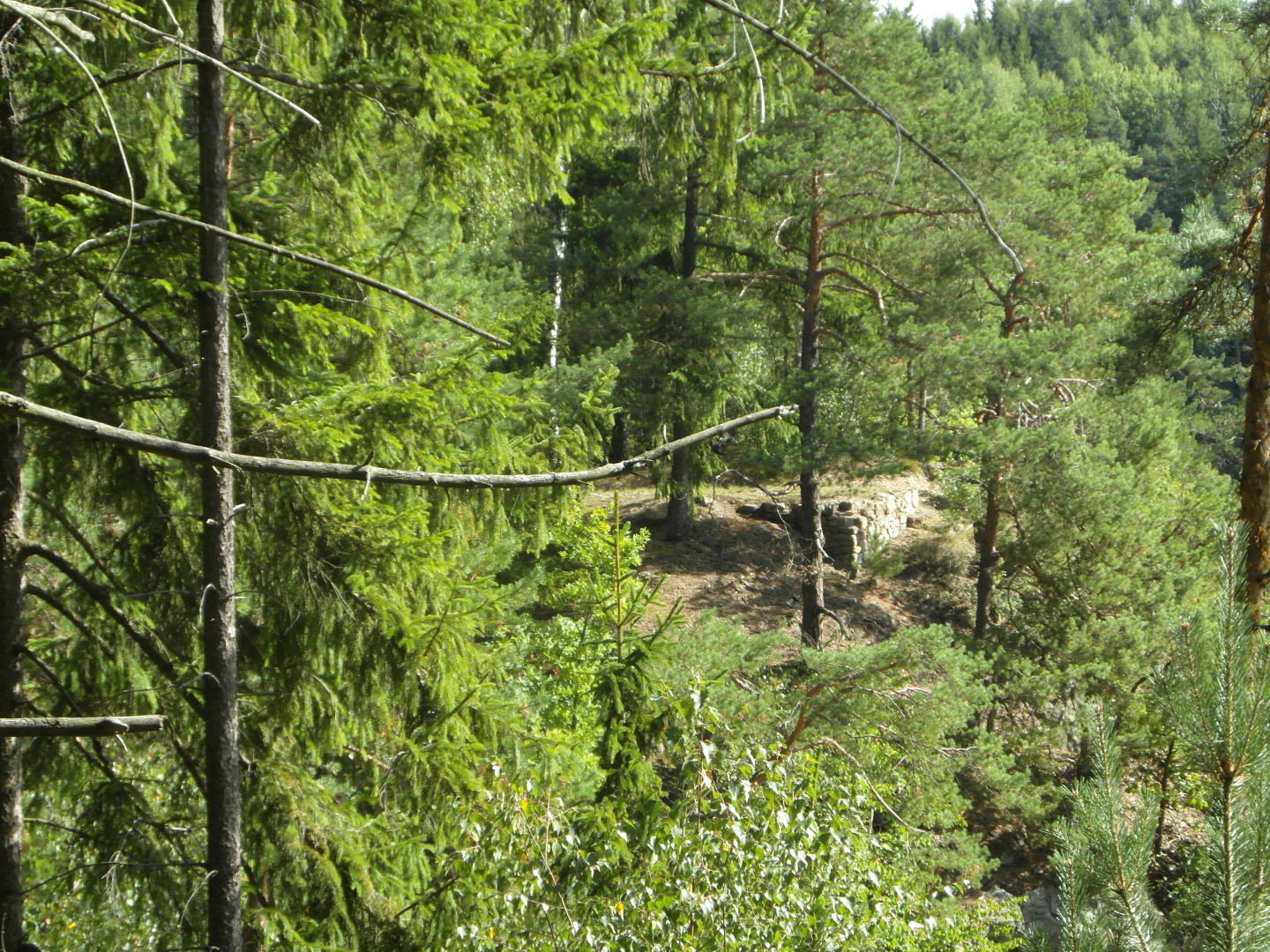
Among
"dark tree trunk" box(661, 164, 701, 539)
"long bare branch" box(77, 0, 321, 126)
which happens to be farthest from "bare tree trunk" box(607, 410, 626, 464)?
"long bare branch" box(77, 0, 321, 126)

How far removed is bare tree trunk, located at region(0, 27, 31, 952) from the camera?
3.94 meters

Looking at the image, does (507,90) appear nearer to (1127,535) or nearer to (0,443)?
(0,443)

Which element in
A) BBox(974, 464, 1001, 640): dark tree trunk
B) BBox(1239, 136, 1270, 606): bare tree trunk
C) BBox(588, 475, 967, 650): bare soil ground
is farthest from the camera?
BBox(588, 475, 967, 650): bare soil ground

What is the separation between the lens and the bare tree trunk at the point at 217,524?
387 centimetres

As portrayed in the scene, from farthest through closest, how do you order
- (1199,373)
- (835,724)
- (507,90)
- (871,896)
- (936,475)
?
1. (1199,373)
2. (936,475)
3. (835,724)
4. (507,90)
5. (871,896)

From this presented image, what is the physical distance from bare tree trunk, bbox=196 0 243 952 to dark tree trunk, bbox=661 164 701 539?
10.9 metres

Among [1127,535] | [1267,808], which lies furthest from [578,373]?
[1267,808]

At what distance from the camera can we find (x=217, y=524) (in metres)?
3.91

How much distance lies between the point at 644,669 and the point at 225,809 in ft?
5.53

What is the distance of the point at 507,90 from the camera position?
4.26 meters

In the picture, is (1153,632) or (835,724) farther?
(1153,632)

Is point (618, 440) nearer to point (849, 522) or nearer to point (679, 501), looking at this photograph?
point (679, 501)

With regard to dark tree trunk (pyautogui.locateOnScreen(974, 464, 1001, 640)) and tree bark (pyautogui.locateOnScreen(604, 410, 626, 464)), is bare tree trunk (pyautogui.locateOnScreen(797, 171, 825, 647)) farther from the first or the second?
tree bark (pyautogui.locateOnScreen(604, 410, 626, 464))

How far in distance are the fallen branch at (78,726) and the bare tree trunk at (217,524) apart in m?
2.81
